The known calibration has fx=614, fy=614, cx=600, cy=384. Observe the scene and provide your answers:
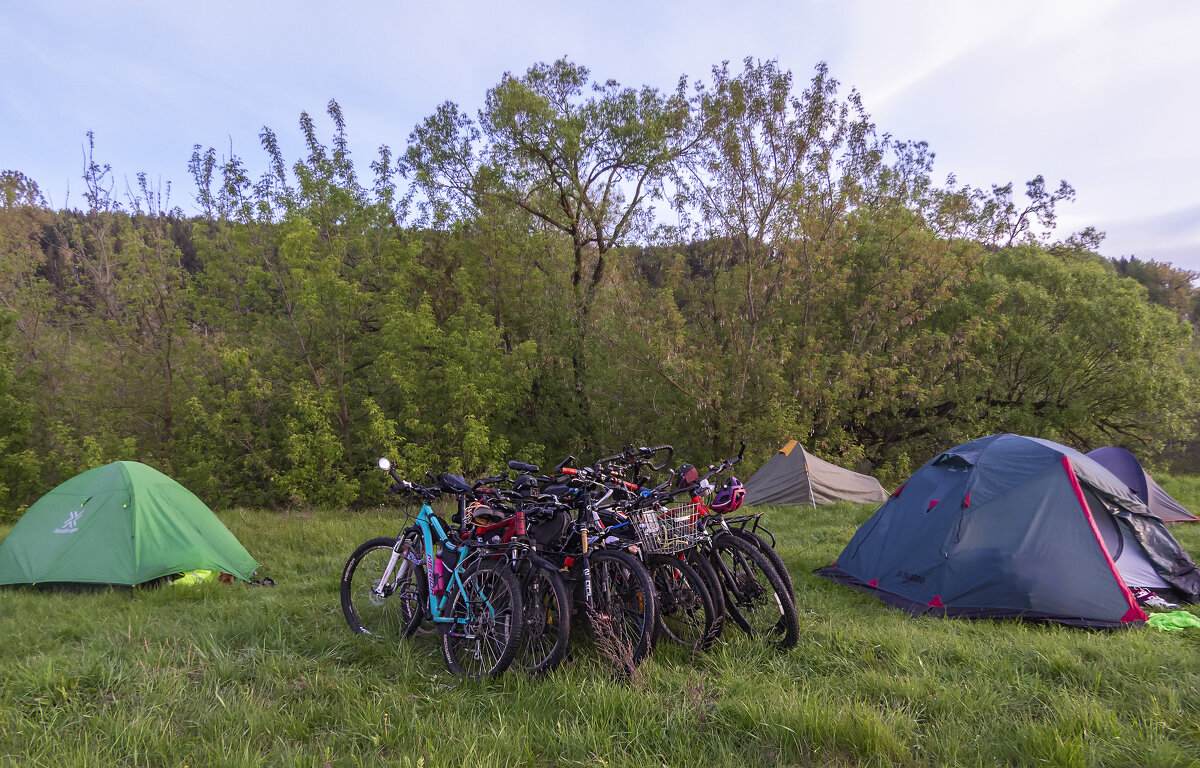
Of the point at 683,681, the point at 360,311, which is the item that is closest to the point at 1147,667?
the point at 683,681

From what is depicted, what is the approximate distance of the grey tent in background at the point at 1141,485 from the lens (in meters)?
8.18

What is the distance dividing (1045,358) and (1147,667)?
14.9 metres

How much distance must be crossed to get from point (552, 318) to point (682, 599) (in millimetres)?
12963

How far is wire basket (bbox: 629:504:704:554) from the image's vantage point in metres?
3.45

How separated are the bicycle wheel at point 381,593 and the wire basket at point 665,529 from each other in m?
1.41

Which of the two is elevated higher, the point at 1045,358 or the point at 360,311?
the point at 360,311

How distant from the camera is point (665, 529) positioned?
3.49m

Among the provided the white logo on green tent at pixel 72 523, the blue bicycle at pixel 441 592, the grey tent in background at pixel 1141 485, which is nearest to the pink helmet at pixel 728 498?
the blue bicycle at pixel 441 592

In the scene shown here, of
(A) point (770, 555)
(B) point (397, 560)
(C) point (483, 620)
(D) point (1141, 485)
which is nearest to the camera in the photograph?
(C) point (483, 620)

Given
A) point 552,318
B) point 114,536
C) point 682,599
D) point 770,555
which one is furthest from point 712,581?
point 552,318

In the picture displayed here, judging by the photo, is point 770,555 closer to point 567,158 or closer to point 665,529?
point 665,529

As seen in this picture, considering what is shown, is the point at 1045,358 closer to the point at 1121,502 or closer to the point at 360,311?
the point at 1121,502

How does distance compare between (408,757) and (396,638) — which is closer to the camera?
(408,757)

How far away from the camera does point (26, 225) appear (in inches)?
597
